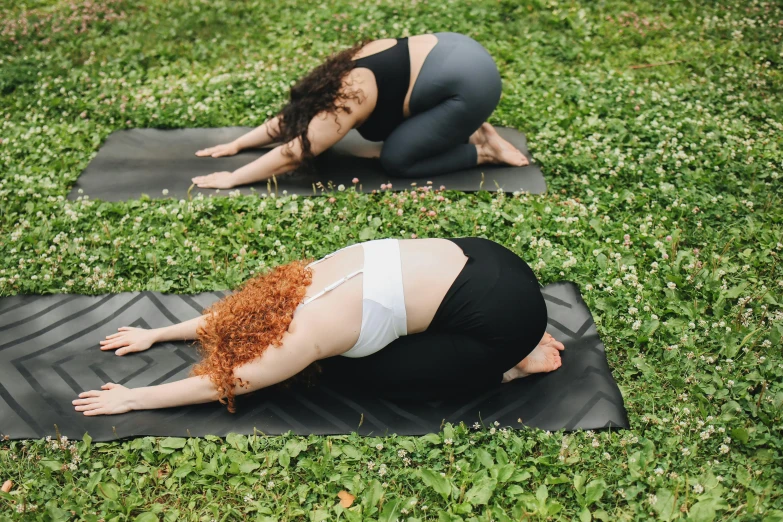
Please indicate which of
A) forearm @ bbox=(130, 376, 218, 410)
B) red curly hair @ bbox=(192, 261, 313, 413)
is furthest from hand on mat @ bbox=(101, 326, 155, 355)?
red curly hair @ bbox=(192, 261, 313, 413)

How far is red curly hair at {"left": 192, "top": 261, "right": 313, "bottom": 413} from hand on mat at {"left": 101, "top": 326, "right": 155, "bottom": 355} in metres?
0.64

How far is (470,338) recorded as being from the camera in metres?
3.08

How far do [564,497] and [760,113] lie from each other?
426cm

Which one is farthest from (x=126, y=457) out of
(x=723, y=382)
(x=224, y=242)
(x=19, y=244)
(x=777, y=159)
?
(x=777, y=159)

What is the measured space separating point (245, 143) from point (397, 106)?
55.9 inches

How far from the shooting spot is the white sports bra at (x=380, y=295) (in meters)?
2.85

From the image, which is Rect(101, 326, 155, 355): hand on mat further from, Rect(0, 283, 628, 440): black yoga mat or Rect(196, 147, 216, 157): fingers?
Rect(196, 147, 216, 157): fingers

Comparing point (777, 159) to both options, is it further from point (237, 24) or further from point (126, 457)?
point (237, 24)

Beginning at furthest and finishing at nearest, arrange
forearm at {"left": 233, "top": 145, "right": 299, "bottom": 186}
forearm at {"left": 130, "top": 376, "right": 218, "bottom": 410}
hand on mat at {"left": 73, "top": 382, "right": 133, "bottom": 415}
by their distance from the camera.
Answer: forearm at {"left": 233, "top": 145, "right": 299, "bottom": 186} < hand on mat at {"left": 73, "top": 382, "right": 133, "bottom": 415} < forearm at {"left": 130, "top": 376, "right": 218, "bottom": 410}

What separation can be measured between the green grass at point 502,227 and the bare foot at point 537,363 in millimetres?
355

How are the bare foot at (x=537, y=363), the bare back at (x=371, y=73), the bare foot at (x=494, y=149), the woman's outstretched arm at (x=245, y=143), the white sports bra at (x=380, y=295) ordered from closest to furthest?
the white sports bra at (x=380, y=295), the bare foot at (x=537, y=363), the bare back at (x=371, y=73), the bare foot at (x=494, y=149), the woman's outstretched arm at (x=245, y=143)

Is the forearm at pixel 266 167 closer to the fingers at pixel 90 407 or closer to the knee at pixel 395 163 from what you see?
the knee at pixel 395 163

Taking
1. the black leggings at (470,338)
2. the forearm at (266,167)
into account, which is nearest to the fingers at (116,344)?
the black leggings at (470,338)

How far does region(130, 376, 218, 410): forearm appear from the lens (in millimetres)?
3102
